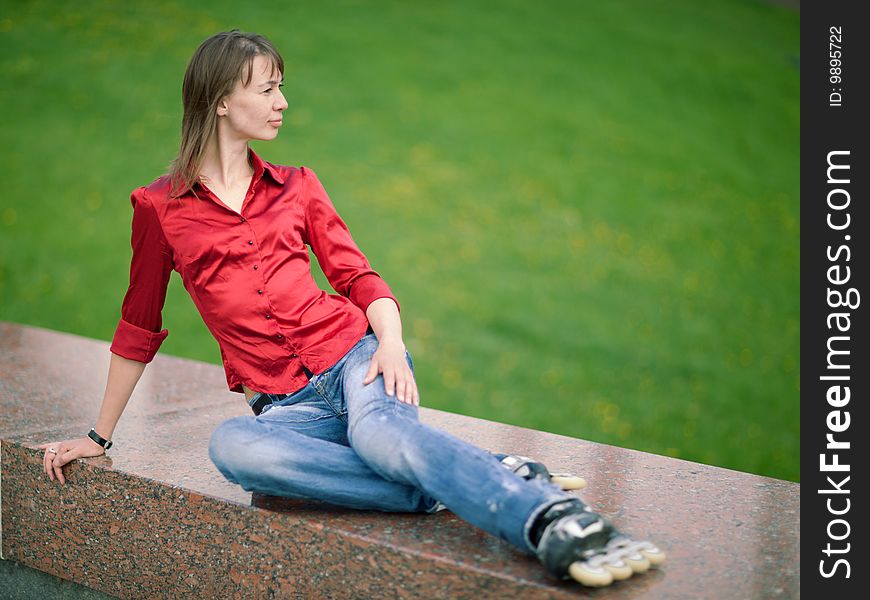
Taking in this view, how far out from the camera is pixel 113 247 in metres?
11.7

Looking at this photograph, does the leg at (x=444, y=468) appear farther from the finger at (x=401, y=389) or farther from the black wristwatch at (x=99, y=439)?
the black wristwatch at (x=99, y=439)

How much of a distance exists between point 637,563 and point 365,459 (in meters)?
0.85

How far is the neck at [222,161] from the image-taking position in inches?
140

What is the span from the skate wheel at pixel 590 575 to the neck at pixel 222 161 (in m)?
1.73

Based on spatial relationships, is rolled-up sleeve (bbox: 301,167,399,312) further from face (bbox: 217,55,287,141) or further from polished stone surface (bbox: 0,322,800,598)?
polished stone surface (bbox: 0,322,800,598)

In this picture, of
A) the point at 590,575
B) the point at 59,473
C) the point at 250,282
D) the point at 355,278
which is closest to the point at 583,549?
the point at 590,575

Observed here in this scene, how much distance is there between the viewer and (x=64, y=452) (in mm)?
3697

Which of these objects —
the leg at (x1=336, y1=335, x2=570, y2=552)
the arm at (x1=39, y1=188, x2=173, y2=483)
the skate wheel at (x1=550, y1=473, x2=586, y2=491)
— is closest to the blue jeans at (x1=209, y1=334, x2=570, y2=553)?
the leg at (x1=336, y1=335, x2=570, y2=552)

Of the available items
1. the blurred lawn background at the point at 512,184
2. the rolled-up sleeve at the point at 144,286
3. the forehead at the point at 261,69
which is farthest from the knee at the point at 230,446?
the blurred lawn background at the point at 512,184

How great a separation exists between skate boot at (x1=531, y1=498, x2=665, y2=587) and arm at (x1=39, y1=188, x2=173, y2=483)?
1.53m
